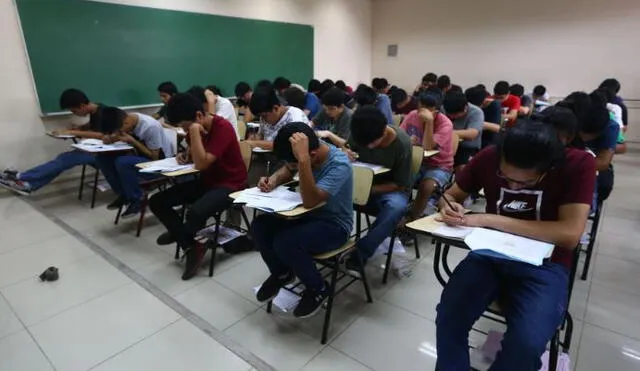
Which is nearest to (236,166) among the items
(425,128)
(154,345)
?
(154,345)

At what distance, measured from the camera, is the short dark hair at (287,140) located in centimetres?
172

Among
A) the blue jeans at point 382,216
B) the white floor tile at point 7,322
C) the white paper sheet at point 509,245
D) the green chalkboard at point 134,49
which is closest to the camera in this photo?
the white paper sheet at point 509,245

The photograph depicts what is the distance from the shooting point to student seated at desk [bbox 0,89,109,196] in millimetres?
3646

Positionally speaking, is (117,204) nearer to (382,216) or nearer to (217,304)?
(217,304)

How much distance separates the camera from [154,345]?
1.82 metres

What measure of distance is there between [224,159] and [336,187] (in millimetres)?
1083

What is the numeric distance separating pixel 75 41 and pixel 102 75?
435mm

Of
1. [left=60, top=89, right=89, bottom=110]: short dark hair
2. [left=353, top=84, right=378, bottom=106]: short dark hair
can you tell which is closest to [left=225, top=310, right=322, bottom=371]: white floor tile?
[left=353, top=84, right=378, bottom=106]: short dark hair

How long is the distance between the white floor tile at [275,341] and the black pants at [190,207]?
733mm

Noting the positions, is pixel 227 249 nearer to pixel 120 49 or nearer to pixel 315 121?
pixel 315 121

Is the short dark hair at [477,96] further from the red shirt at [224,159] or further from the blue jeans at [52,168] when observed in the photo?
the blue jeans at [52,168]

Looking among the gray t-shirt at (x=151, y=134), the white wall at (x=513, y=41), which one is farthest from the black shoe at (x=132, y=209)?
the white wall at (x=513, y=41)

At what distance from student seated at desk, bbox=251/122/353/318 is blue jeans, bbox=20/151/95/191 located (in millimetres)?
2833

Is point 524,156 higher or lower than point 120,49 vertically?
lower
